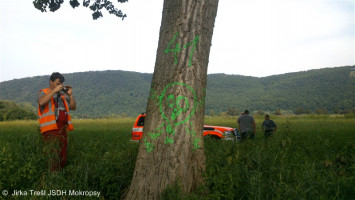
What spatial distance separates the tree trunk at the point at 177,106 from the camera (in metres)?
3.33

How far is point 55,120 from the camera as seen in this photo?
446 cm

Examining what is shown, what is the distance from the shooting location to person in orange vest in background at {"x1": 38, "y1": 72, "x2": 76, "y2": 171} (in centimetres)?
419

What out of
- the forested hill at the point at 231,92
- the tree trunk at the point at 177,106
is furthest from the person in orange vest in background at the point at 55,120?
the forested hill at the point at 231,92

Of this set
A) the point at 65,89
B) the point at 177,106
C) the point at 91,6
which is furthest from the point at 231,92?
the point at 177,106

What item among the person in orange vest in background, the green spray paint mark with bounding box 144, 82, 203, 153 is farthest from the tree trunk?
the person in orange vest in background

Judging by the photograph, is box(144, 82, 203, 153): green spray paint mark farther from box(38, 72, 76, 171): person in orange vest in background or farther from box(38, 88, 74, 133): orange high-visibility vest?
box(38, 88, 74, 133): orange high-visibility vest

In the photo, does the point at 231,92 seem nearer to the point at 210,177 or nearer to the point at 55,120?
the point at 55,120

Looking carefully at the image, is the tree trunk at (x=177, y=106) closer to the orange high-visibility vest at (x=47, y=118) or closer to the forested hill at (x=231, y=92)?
the orange high-visibility vest at (x=47, y=118)

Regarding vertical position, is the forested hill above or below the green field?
above

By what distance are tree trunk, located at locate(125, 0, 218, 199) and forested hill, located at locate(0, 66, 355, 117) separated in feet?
366

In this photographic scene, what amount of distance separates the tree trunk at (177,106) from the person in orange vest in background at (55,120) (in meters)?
1.48

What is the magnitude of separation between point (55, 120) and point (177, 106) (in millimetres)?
2140

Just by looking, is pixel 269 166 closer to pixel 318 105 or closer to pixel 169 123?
pixel 169 123

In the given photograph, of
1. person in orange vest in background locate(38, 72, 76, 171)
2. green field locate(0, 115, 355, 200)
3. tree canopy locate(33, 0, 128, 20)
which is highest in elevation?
tree canopy locate(33, 0, 128, 20)
